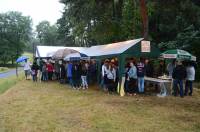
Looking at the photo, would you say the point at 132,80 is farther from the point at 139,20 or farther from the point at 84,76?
the point at 139,20

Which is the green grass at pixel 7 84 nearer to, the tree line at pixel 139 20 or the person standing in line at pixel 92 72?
the person standing in line at pixel 92 72

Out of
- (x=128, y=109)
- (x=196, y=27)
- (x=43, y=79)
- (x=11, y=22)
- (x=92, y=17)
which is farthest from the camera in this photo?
(x=11, y=22)

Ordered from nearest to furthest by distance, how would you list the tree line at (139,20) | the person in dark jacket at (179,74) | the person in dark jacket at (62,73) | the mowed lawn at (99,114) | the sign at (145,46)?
the mowed lawn at (99,114) < the person in dark jacket at (179,74) < the sign at (145,46) < the person in dark jacket at (62,73) < the tree line at (139,20)

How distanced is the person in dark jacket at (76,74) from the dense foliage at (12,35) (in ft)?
217

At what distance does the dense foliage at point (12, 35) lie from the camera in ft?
285

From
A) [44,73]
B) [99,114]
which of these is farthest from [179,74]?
[44,73]

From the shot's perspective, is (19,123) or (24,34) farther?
(24,34)

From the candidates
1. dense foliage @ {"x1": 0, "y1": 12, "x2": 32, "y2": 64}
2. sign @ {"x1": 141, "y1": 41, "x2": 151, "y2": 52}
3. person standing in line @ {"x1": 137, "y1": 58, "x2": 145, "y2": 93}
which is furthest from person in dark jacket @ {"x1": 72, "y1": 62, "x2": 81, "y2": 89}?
dense foliage @ {"x1": 0, "y1": 12, "x2": 32, "y2": 64}

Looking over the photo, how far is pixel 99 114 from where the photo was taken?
13.2 meters

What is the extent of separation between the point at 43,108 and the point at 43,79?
14.9 metres

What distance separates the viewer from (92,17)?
35875 millimetres

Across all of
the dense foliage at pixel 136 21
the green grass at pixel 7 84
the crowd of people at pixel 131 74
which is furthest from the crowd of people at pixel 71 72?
the dense foliage at pixel 136 21

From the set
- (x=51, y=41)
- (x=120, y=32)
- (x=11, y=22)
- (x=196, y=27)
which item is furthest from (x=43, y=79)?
(x=51, y=41)

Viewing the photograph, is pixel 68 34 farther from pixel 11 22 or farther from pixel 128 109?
pixel 128 109
